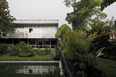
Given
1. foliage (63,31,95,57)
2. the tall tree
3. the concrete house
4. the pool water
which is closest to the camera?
foliage (63,31,95,57)

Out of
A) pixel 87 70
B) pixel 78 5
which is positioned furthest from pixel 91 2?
pixel 87 70

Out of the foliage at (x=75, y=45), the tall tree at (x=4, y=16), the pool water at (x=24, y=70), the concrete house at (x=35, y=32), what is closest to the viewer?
the foliage at (x=75, y=45)

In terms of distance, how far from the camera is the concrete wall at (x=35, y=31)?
16609 mm

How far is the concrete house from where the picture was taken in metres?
16.6

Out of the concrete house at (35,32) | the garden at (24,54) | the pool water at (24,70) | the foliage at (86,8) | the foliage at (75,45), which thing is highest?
the foliage at (86,8)

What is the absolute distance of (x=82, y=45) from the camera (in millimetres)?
5047

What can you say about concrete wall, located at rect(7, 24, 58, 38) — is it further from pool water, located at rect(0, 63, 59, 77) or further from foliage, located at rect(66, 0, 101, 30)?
pool water, located at rect(0, 63, 59, 77)

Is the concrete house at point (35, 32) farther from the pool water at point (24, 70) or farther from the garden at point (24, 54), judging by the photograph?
the pool water at point (24, 70)

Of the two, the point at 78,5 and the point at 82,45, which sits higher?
the point at 78,5

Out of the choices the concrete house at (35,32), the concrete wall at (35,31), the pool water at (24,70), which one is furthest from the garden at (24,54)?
the concrete wall at (35,31)

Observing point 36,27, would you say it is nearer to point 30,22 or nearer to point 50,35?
point 30,22

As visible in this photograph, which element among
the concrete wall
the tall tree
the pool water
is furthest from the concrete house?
the pool water

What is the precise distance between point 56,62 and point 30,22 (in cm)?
1217

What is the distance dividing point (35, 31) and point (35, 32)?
0.25 m
